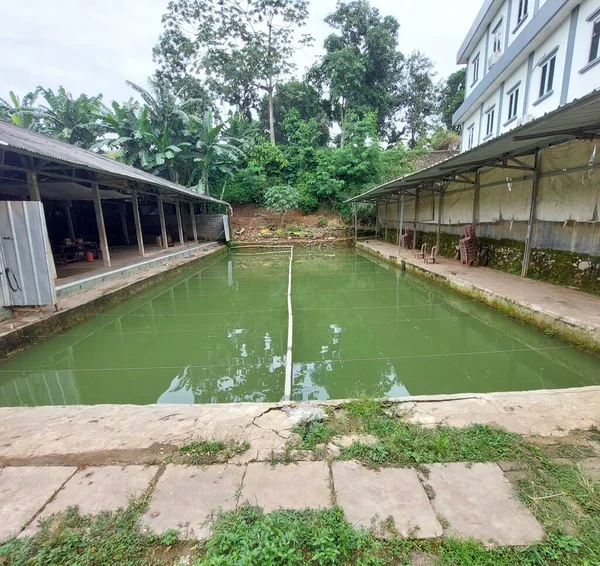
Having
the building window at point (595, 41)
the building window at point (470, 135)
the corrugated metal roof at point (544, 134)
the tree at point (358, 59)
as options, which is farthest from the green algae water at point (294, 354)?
the tree at point (358, 59)

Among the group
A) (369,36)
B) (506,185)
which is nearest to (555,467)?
(506,185)

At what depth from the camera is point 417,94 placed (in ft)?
84.1

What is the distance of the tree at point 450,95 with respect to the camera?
24.4 metres

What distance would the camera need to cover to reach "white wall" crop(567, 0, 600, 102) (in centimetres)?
639

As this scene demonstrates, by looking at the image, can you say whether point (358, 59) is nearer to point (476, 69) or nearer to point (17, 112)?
point (476, 69)

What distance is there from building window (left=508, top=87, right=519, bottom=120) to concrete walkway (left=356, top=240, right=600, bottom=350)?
6.00 m

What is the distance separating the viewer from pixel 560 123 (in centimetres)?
385

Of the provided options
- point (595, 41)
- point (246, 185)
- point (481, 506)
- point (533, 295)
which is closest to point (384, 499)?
point (481, 506)

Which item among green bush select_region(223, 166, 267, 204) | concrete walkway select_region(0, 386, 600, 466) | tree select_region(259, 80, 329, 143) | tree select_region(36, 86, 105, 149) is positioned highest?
tree select_region(259, 80, 329, 143)

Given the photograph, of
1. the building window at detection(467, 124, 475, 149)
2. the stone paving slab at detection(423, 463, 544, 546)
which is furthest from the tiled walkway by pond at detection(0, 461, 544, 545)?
the building window at detection(467, 124, 475, 149)

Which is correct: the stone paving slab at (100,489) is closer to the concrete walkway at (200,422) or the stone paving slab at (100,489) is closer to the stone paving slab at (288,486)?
the concrete walkway at (200,422)

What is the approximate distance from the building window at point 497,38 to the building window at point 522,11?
1.26 meters

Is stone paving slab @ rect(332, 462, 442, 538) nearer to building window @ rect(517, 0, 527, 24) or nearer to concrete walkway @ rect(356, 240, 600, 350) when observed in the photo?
concrete walkway @ rect(356, 240, 600, 350)

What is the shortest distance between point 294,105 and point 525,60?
17080 mm
